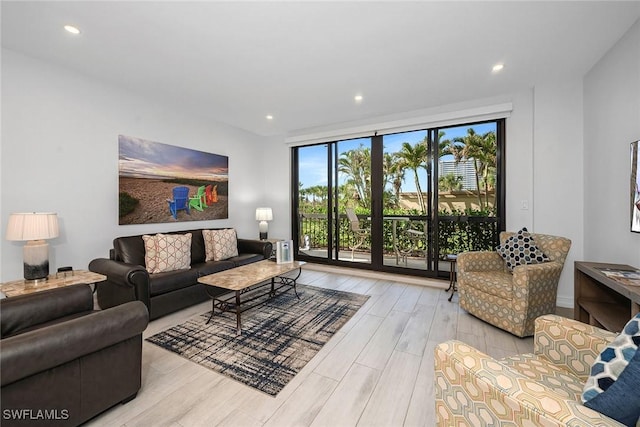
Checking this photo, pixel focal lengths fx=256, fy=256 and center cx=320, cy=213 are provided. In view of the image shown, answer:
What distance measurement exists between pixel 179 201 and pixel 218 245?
0.90 meters

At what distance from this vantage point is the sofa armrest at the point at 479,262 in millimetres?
2926

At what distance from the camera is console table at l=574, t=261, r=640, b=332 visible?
1.88 metres

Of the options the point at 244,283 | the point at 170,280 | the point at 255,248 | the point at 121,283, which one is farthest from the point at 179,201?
the point at 244,283

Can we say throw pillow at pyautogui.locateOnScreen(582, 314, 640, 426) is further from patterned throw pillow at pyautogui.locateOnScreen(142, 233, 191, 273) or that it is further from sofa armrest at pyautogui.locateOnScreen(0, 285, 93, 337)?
patterned throw pillow at pyautogui.locateOnScreen(142, 233, 191, 273)

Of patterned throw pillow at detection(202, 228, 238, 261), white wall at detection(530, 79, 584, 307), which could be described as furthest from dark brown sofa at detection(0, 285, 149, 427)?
white wall at detection(530, 79, 584, 307)

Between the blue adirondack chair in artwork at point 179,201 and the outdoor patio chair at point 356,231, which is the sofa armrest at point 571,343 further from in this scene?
the blue adirondack chair in artwork at point 179,201

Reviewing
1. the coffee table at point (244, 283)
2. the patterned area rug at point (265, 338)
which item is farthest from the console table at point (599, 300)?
the coffee table at point (244, 283)

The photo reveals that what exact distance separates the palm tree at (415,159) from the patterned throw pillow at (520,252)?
131 cm

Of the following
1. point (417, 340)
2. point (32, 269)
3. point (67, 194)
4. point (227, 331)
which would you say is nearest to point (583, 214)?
point (417, 340)

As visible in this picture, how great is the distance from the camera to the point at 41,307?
171 cm

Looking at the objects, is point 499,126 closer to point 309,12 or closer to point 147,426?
point 309,12

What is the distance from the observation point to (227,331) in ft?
8.23

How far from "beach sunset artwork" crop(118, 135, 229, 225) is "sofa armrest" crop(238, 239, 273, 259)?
2.31 feet

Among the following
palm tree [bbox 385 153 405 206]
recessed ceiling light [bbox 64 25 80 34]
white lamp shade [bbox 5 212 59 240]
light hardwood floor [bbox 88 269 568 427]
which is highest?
recessed ceiling light [bbox 64 25 80 34]
